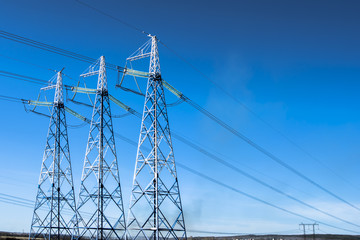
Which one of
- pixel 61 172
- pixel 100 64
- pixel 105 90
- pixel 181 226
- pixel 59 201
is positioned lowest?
pixel 181 226

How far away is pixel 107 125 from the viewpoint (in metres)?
52.8

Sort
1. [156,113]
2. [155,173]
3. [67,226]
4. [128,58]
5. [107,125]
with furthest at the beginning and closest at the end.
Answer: [67,226], [107,125], [128,58], [156,113], [155,173]

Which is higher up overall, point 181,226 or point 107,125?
point 107,125

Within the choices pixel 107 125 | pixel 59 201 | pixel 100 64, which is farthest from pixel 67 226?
pixel 100 64

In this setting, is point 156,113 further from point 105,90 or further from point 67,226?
point 67,226

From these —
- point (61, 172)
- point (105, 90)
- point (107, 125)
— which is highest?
point (105, 90)

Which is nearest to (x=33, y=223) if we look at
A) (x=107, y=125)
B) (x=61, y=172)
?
(x=61, y=172)

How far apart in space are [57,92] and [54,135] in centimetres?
715

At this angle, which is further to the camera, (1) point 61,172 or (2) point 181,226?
(1) point 61,172

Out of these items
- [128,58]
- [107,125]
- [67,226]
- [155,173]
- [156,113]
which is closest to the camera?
[155,173]

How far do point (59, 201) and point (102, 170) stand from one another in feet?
36.5

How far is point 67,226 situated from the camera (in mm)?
56656

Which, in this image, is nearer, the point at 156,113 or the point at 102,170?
the point at 156,113

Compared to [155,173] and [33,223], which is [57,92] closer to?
[33,223]
